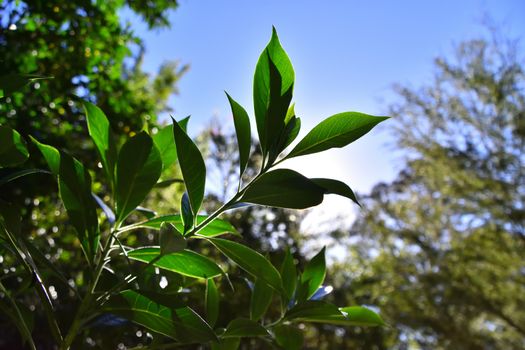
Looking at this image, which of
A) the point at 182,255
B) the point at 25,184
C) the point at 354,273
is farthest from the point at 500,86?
the point at 182,255

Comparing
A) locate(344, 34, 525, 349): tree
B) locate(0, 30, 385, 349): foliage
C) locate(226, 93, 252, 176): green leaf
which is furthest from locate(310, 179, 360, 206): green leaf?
locate(344, 34, 525, 349): tree

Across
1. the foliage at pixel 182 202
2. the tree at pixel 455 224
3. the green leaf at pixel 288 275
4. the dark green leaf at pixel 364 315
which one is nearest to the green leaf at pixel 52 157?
the foliage at pixel 182 202

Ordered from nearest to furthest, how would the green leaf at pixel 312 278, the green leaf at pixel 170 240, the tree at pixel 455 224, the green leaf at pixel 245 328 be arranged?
the green leaf at pixel 170 240 < the green leaf at pixel 245 328 < the green leaf at pixel 312 278 < the tree at pixel 455 224

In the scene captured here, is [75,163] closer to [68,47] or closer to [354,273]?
[68,47]

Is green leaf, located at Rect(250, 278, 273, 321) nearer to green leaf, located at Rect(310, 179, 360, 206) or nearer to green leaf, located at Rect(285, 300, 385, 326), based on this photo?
green leaf, located at Rect(285, 300, 385, 326)

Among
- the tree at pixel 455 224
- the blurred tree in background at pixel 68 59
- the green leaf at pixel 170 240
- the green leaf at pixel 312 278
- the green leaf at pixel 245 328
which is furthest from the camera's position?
the tree at pixel 455 224

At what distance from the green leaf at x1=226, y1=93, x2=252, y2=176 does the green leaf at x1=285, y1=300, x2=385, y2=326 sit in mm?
245

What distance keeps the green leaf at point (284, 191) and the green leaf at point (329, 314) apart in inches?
7.3

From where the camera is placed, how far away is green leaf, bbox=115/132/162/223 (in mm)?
582

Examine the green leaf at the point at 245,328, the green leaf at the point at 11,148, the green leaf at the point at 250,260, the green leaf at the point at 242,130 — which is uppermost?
the green leaf at the point at 242,130

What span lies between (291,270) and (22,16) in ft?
5.74

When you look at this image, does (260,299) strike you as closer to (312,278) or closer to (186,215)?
(312,278)

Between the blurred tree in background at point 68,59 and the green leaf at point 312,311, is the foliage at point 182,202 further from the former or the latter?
the blurred tree in background at point 68,59

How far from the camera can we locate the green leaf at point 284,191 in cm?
55
